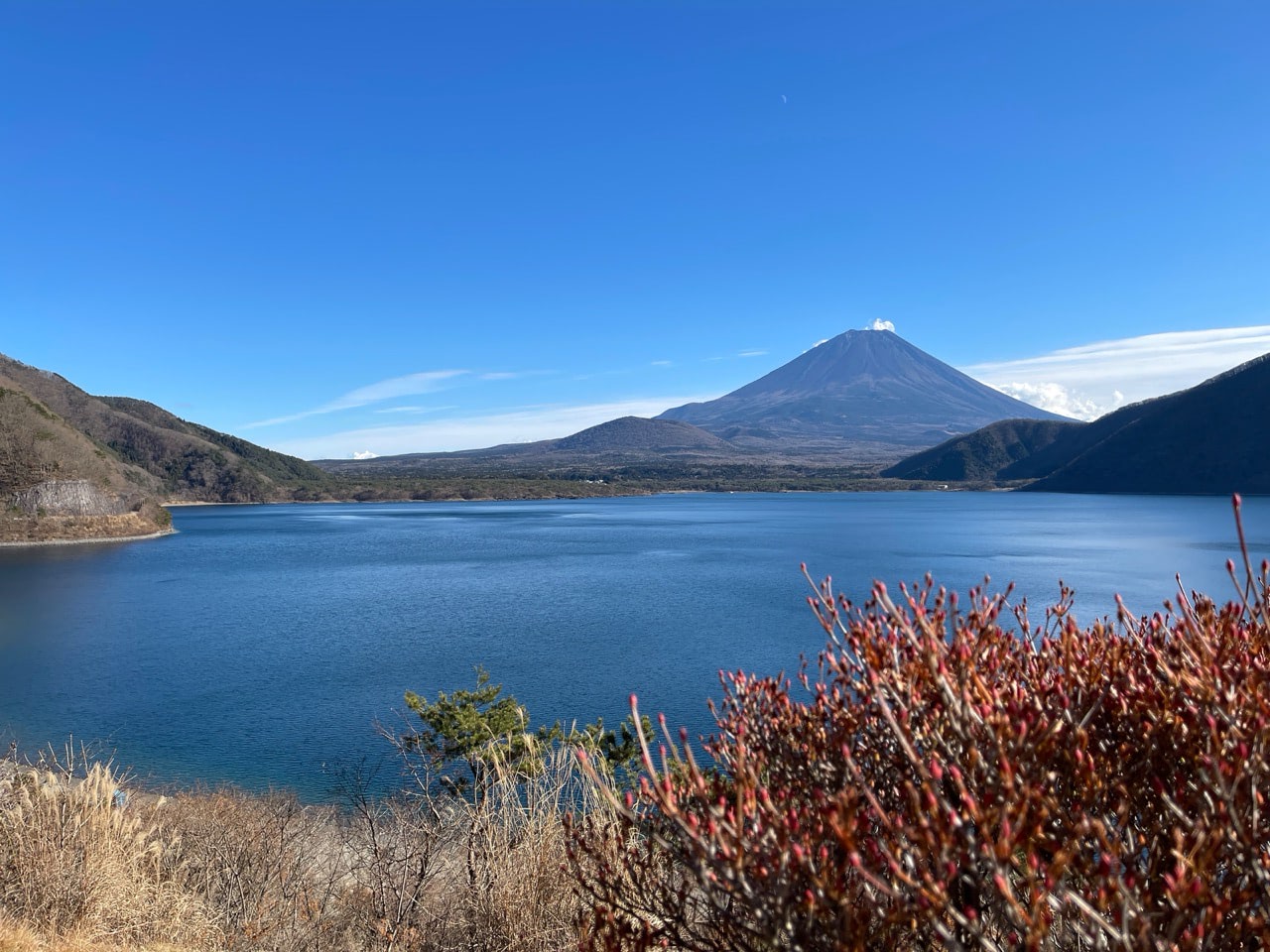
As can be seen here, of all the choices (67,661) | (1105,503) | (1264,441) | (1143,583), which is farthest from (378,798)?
(1264,441)

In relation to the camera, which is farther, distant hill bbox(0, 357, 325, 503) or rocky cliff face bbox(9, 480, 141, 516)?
distant hill bbox(0, 357, 325, 503)

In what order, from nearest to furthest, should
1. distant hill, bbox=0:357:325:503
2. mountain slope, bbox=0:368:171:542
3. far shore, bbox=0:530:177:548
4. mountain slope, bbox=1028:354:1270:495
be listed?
far shore, bbox=0:530:177:548 < mountain slope, bbox=0:368:171:542 < mountain slope, bbox=1028:354:1270:495 < distant hill, bbox=0:357:325:503

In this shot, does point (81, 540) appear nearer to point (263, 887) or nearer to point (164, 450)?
point (164, 450)

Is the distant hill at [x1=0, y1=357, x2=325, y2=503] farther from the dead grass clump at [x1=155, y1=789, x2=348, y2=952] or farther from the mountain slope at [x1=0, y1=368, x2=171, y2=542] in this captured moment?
the dead grass clump at [x1=155, y1=789, x2=348, y2=952]

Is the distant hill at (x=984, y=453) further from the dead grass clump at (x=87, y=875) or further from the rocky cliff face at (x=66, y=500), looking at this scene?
the dead grass clump at (x=87, y=875)

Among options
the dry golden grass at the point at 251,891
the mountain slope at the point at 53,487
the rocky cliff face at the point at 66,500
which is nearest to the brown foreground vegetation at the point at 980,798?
the dry golden grass at the point at 251,891

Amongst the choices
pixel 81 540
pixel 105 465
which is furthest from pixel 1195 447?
pixel 105 465

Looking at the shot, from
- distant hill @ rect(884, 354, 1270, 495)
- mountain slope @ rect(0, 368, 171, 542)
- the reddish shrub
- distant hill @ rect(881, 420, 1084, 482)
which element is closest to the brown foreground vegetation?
the reddish shrub

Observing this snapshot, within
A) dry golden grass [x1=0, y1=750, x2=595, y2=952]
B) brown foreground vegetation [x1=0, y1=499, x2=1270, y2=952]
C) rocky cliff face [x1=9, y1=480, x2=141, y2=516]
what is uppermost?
rocky cliff face [x1=9, y1=480, x2=141, y2=516]
